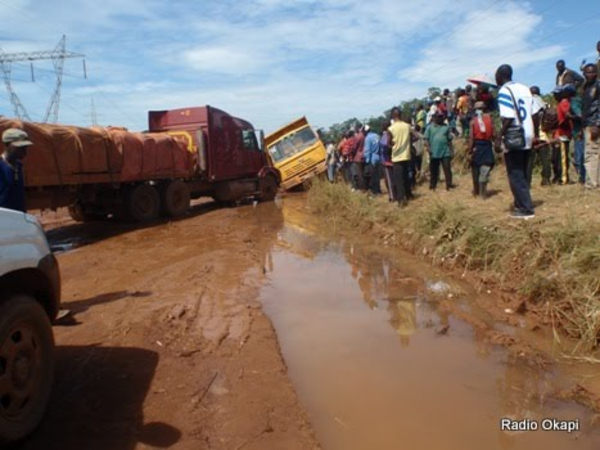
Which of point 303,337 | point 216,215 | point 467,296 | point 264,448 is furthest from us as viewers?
point 216,215

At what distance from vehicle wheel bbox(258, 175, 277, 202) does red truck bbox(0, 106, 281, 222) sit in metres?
0.03

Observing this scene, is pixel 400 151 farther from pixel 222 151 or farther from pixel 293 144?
pixel 293 144

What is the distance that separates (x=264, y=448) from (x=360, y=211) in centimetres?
736

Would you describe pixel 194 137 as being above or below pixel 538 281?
above

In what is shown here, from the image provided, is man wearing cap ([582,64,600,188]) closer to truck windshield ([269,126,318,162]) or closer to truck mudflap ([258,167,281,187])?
truck mudflap ([258,167,281,187])

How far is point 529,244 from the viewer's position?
203 inches

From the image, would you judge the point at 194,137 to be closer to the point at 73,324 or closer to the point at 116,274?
the point at 116,274

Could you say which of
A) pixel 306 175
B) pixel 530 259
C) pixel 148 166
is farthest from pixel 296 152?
pixel 530 259

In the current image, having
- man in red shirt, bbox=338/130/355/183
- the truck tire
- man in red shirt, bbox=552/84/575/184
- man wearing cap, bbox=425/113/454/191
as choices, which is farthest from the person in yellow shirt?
the truck tire

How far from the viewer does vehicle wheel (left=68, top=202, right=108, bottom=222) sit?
11680 mm

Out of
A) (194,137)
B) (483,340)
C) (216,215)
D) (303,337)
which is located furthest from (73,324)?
(194,137)

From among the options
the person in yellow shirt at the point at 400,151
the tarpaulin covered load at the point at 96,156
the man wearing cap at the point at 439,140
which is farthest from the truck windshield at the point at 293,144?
the person in yellow shirt at the point at 400,151

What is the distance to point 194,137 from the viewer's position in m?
13.5

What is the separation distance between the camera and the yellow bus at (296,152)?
56.2 feet
